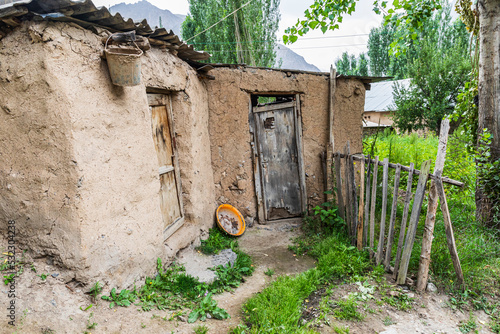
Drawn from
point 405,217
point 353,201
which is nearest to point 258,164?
point 353,201

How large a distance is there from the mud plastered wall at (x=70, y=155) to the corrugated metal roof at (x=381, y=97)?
621 inches

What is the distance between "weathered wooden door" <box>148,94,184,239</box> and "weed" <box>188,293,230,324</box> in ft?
3.37

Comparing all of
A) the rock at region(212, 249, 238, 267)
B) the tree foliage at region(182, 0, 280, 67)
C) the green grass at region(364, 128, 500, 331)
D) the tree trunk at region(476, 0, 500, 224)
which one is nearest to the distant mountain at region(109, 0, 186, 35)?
the tree foliage at region(182, 0, 280, 67)

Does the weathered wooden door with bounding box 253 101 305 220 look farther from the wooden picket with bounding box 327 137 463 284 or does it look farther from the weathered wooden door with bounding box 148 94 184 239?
the weathered wooden door with bounding box 148 94 184 239

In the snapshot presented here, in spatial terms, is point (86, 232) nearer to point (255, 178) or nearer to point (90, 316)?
point (90, 316)

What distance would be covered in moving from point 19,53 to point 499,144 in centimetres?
493

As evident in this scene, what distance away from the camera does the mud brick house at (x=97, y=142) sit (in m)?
2.18

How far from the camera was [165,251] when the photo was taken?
3293mm

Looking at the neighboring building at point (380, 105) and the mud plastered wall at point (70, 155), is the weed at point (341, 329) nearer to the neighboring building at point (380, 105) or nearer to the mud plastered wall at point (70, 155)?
the mud plastered wall at point (70, 155)

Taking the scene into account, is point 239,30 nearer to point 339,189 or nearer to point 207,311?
point 339,189

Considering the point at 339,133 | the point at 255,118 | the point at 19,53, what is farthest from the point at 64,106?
the point at 339,133

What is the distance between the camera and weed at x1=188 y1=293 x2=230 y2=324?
8.48ft

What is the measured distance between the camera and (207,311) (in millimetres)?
2705

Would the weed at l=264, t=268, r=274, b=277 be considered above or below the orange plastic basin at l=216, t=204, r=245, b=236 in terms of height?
below
